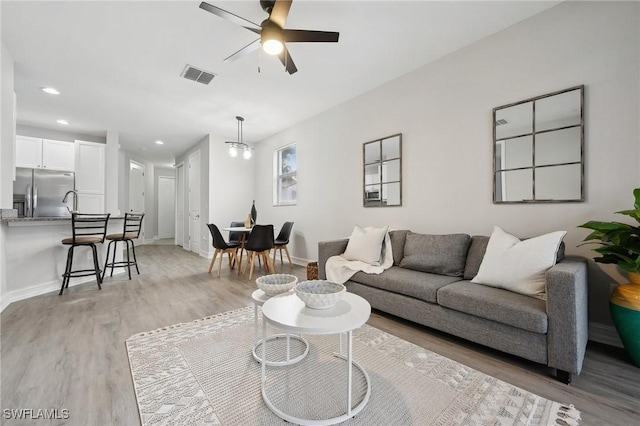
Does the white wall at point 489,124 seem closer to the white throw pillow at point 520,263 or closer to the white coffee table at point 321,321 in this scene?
the white throw pillow at point 520,263

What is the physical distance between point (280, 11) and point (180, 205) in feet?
23.6

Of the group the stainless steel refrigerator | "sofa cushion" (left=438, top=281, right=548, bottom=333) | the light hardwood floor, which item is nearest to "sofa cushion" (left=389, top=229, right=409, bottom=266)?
the light hardwood floor

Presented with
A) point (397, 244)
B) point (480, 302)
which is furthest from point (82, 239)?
point (480, 302)

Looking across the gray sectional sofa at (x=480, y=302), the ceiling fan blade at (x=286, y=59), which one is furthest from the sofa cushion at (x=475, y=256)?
the ceiling fan blade at (x=286, y=59)

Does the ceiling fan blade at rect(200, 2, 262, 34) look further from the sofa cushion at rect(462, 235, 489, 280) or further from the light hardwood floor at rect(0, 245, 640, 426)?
the sofa cushion at rect(462, 235, 489, 280)

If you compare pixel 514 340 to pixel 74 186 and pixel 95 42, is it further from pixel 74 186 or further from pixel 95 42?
pixel 74 186

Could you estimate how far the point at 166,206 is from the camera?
9312mm

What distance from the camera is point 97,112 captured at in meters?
4.37

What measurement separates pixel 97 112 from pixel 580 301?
251 inches

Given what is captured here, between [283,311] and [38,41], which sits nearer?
[283,311]

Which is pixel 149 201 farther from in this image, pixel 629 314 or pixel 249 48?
pixel 629 314

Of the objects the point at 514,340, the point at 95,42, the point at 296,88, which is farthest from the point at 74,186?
the point at 514,340

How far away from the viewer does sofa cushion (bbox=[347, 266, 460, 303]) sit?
2.15 meters

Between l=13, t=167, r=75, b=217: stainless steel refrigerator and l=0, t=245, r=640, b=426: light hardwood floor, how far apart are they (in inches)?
101
